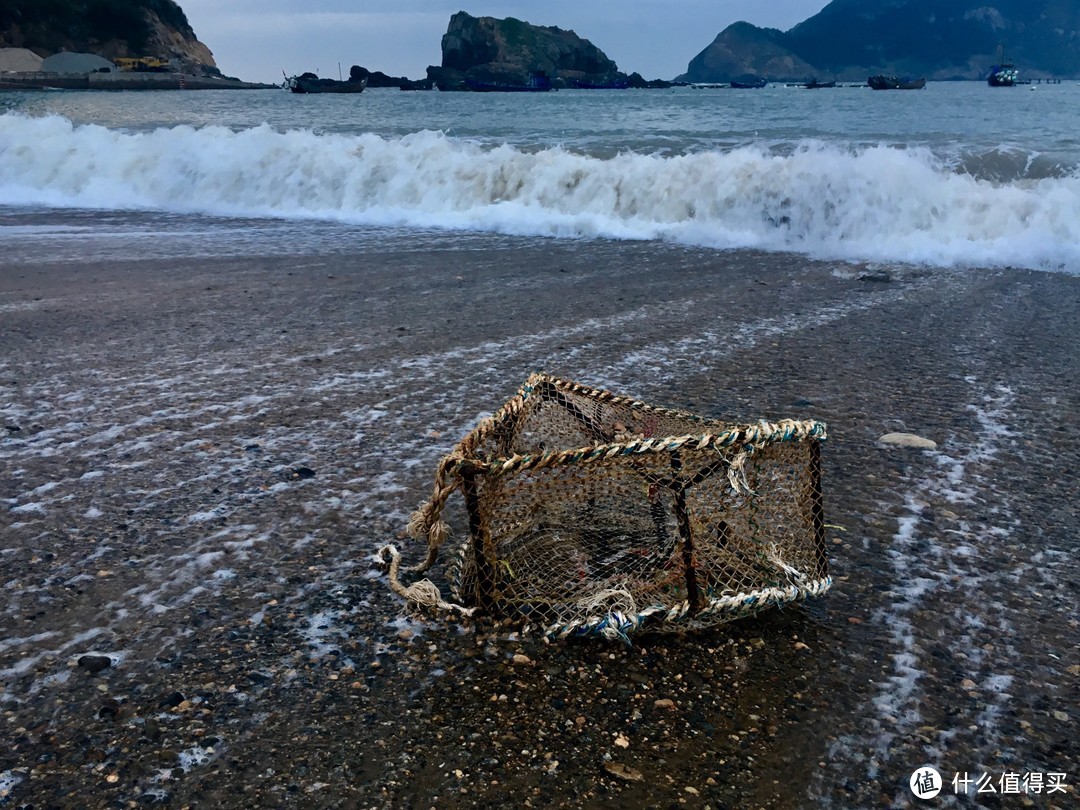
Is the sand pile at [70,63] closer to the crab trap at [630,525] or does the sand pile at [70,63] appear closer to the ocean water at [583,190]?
the ocean water at [583,190]

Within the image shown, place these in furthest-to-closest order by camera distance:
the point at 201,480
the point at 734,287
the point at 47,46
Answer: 1. the point at 47,46
2. the point at 734,287
3. the point at 201,480

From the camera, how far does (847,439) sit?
13.6 ft

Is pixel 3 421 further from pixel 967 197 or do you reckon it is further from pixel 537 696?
pixel 967 197

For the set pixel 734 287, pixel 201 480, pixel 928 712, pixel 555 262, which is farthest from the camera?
pixel 555 262

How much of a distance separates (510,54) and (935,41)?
97.2 meters

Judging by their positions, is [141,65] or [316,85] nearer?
[316,85]

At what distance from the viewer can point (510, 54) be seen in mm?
121188

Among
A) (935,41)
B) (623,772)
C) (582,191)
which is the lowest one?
(623,772)

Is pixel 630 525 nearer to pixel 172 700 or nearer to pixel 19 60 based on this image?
pixel 172 700

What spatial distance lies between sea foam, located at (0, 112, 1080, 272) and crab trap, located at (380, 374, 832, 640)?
751 centimetres

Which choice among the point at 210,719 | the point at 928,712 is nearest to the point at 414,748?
the point at 210,719

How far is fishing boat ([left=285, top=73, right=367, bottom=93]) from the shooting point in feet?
272

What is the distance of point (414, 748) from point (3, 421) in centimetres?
317

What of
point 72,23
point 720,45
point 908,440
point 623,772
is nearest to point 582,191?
point 908,440
